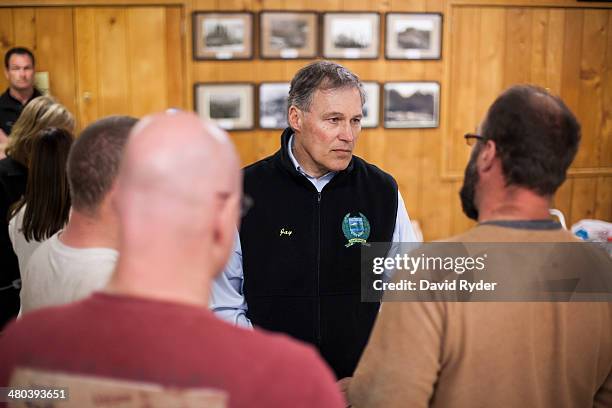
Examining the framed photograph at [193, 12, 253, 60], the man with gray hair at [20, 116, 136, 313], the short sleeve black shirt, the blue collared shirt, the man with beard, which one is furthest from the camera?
the framed photograph at [193, 12, 253, 60]

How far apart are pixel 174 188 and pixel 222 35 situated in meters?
4.47

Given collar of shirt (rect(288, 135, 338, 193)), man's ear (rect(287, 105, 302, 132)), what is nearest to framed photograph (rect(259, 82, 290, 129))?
man's ear (rect(287, 105, 302, 132))

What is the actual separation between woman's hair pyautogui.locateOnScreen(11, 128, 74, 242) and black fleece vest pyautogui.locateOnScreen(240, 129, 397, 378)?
0.66 metres

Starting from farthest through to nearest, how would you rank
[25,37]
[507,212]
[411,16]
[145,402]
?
1. [411,16]
2. [25,37]
3. [507,212]
4. [145,402]

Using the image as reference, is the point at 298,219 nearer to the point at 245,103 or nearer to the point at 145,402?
the point at 145,402

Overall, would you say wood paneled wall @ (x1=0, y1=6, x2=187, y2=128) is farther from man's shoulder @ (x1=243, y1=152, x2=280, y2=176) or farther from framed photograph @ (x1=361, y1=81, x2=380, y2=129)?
man's shoulder @ (x1=243, y1=152, x2=280, y2=176)

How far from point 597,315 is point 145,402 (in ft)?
3.39

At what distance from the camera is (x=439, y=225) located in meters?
5.75

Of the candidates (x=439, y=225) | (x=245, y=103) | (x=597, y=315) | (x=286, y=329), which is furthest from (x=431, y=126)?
(x=597, y=315)

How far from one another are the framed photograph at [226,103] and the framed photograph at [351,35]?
0.70 metres

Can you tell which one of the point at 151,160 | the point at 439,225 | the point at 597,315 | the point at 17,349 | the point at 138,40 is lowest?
the point at 439,225

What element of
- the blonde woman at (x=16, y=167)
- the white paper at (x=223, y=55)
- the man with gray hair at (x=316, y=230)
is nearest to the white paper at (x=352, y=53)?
the white paper at (x=223, y=55)

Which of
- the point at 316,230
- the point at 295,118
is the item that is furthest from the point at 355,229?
the point at 295,118

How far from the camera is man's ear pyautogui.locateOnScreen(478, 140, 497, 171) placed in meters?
1.48
